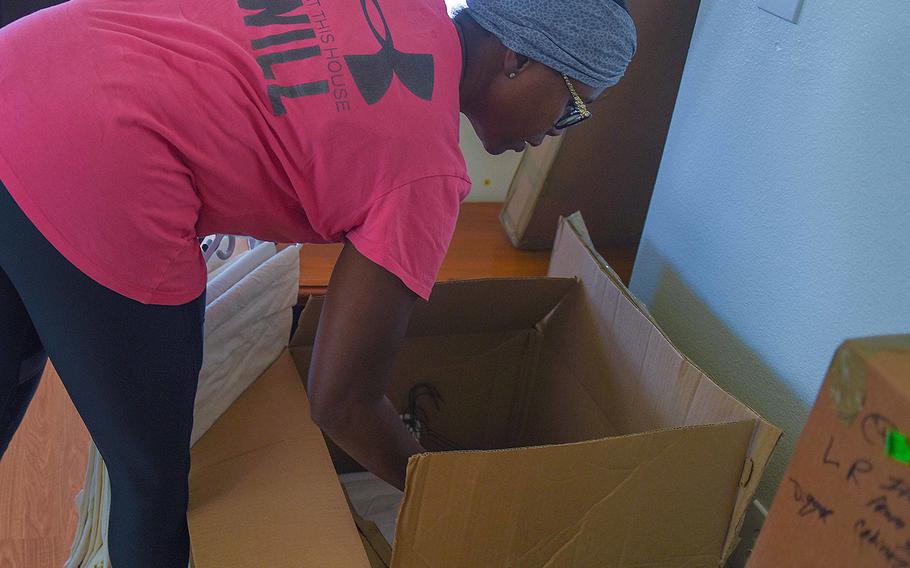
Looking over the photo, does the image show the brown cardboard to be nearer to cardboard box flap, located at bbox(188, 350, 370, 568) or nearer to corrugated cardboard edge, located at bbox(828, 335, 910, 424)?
corrugated cardboard edge, located at bbox(828, 335, 910, 424)

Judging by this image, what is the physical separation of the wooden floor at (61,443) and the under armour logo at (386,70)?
1.87ft

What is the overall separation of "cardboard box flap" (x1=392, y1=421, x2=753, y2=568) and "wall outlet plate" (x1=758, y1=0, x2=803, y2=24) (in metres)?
0.47

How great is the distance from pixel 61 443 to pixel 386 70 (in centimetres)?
115

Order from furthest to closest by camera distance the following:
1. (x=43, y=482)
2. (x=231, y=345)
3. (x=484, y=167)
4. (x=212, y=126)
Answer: (x=484, y=167), (x=43, y=482), (x=231, y=345), (x=212, y=126)

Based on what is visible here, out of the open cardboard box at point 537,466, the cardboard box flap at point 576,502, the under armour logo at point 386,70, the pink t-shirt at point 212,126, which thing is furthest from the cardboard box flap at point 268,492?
the under armour logo at point 386,70

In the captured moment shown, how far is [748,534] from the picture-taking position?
106 cm

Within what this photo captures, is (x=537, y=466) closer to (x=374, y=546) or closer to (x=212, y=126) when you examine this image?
(x=374, y=546)

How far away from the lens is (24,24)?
2.49 ft

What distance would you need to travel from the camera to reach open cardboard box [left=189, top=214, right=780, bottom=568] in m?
0.75

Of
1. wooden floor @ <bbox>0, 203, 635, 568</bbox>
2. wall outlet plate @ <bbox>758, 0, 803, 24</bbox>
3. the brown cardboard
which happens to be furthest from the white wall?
the brown cardboard

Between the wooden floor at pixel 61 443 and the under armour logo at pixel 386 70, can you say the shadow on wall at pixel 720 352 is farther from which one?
the under armour logo at pixel 386 70

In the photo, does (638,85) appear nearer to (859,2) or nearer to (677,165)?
(677,165)

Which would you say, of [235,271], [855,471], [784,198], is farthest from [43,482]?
[855,471]

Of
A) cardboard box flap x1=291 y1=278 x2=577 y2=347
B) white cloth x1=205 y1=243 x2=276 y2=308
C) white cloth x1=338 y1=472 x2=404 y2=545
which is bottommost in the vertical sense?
white cloth x1=338 y1=472 x2=404 y2=545
